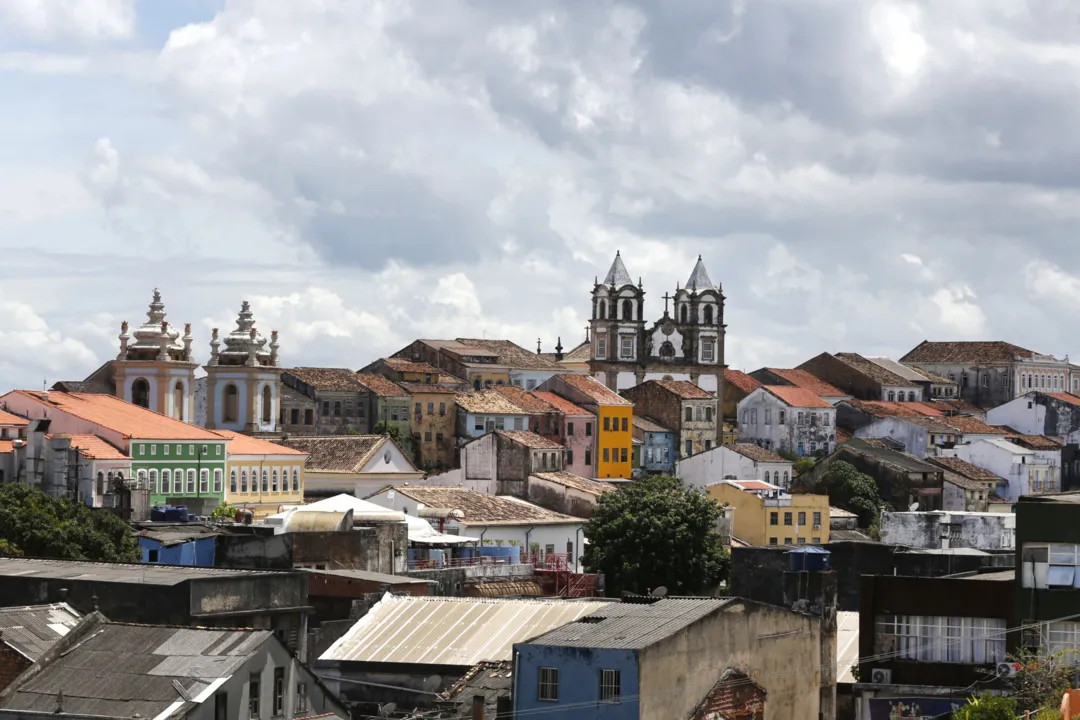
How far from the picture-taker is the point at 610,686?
32.9 m

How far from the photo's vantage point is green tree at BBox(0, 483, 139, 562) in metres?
55.8

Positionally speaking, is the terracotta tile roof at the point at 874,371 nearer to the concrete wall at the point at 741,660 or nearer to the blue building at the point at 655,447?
the blue building at the point at 655,447

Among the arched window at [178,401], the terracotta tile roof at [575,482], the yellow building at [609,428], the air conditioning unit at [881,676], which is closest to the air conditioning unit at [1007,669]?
the air conditioning unit at [881,676]

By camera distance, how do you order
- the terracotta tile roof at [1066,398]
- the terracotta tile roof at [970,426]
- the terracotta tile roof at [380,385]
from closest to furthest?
the terracotta tile roof at [380,385]
the terracotta tile roof at [970,426]
the terracotta tile roof at [1066,398]

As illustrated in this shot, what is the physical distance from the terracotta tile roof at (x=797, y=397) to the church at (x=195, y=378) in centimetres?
3529

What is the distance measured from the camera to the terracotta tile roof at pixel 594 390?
383 ft

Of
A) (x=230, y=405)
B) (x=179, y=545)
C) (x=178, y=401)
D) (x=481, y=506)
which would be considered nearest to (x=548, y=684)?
(x=179, y=545)

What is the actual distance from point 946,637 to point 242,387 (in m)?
71.1

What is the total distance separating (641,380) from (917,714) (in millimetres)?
99724

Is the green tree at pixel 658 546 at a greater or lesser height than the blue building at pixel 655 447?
lesser

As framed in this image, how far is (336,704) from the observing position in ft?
115

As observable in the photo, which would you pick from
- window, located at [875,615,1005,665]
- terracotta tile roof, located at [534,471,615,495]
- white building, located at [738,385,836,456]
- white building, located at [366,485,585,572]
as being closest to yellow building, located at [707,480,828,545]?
terracotta tile roof, located at [534,471,615,495]

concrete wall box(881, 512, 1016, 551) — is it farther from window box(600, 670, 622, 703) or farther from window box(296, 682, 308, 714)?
window box(296, 682, 308, 714)

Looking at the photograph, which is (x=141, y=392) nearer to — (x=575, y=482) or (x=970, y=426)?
(x=575, y=482)
